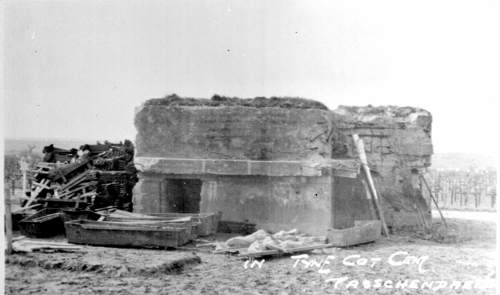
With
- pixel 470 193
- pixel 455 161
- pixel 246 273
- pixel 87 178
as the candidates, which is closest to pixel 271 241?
pixel 246 273

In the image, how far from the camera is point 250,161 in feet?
35.9

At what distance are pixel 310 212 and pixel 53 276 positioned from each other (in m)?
5.08

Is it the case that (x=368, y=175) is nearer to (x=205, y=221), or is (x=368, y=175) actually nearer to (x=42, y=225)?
(x=205, y=221)

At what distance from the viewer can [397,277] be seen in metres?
7.96

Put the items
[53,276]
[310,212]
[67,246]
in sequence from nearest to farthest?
[53,276] → [67,246] → [310,212]

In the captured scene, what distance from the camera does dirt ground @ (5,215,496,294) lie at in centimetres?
733

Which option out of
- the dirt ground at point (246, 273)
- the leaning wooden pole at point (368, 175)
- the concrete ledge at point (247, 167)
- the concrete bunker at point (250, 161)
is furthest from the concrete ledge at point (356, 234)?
the concrete ledge at point (247, 167)

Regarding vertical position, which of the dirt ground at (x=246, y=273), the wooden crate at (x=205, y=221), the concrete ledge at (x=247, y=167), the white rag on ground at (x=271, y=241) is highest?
the concrete ledge at (x=247, y=167)

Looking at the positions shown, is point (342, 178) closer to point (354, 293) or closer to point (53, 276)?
point (354, 293)

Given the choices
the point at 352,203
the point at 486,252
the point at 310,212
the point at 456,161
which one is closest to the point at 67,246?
the point at 310,212

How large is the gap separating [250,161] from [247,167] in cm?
14

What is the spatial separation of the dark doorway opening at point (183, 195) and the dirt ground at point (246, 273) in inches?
106

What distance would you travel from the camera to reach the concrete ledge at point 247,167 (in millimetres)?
10750

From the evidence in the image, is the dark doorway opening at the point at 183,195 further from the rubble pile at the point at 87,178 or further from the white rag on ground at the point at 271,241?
the white rag on ground at the point at 271,241
